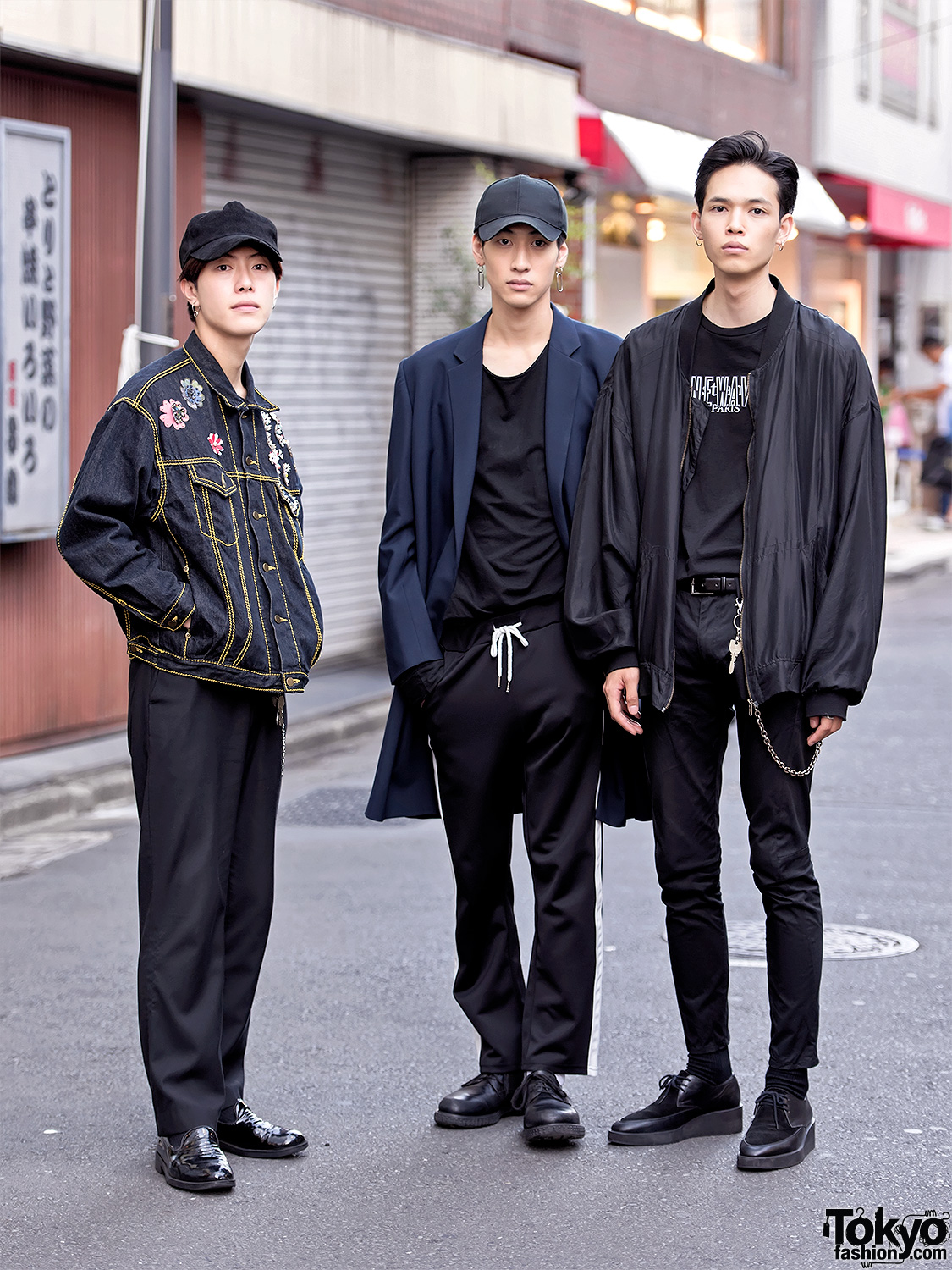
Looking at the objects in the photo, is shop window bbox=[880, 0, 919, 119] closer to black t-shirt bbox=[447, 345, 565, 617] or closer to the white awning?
the white awning

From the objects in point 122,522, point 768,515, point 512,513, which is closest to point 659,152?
point 512,513

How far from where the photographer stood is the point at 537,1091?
4371 mm

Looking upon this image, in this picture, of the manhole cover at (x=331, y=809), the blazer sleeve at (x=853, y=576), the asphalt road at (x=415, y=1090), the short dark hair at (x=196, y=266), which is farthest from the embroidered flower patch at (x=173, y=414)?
the manhole cover at (x=331, y=809)

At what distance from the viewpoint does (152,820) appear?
4098 millimetres

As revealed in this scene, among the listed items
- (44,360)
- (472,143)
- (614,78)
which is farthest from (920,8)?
(44,360)

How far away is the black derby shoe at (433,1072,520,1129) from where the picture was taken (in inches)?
174

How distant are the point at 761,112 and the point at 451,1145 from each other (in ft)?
57.3

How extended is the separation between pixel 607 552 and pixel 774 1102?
1287mm

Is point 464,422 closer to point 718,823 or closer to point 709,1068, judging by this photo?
point 718,823

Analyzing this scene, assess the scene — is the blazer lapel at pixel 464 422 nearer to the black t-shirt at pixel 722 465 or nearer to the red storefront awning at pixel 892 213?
the black t-shirt at pixel 722 465

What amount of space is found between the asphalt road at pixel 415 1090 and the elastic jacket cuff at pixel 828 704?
100 centimetres

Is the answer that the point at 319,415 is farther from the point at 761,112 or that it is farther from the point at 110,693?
the point at 761,112

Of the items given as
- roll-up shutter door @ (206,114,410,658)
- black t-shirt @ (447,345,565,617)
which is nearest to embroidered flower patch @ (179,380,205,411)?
black t-shirt @ (447,345,565,617)

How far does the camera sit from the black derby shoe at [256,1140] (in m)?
4.24
